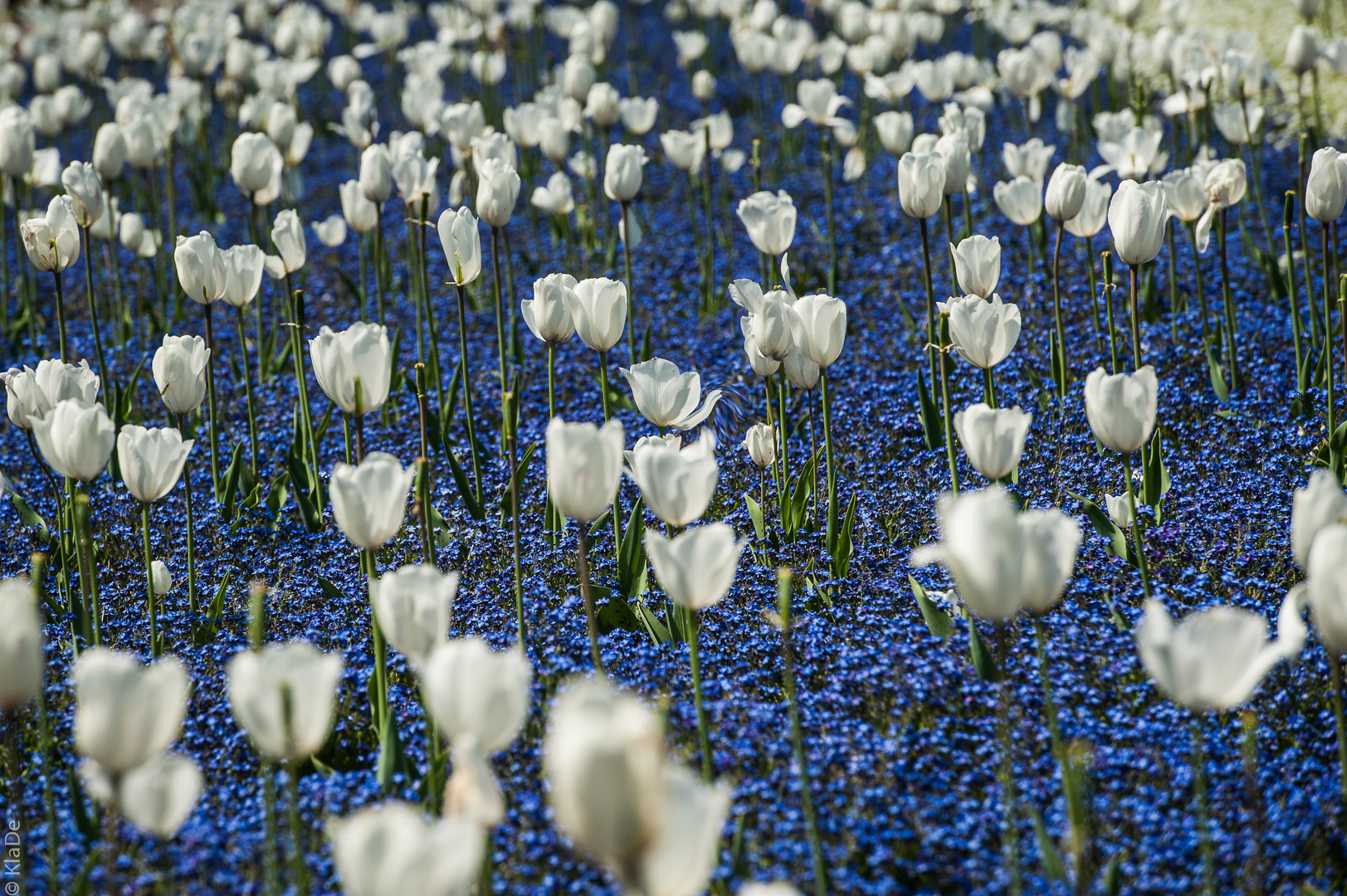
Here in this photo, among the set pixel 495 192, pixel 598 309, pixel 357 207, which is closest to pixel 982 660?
pixel 598 309

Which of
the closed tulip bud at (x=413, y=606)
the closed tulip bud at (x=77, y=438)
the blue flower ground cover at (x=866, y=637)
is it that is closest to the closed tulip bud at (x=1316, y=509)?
the blue flower ground cover at (x=866, y=637)

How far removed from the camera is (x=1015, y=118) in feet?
28.3

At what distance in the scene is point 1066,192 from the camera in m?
4.18

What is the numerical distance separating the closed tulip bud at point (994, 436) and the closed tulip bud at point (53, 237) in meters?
3.06

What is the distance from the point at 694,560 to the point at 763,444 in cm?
156

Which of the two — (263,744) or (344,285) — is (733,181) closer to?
(344,285)

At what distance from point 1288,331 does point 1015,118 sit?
4109 millimetres

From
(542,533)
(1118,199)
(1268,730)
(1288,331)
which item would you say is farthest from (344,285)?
(1268,730)

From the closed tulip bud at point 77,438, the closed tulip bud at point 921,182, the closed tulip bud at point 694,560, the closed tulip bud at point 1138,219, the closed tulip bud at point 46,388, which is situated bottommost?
the closed tulip bud at point 694,560

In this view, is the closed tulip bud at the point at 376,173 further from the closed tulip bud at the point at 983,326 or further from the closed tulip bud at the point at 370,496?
the closed tulip bud at the point at 370,496

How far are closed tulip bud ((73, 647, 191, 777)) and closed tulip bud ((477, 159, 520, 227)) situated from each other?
8.34 ft

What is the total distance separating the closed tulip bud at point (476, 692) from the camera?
172 cm

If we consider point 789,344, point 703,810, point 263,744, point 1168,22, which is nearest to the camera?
point 703,810

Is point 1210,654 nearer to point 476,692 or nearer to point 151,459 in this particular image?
point 476,692
